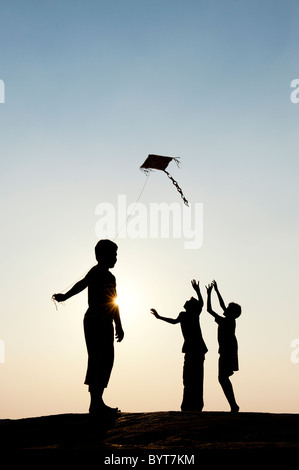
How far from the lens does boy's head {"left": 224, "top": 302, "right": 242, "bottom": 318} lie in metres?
11.0

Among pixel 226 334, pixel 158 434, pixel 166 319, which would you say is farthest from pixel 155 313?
pixel 158 434

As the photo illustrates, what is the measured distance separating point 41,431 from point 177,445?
2.03 metres

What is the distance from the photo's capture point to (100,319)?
802cm

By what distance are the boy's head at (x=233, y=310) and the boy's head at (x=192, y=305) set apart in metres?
0.73

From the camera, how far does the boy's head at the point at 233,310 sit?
1104 cm

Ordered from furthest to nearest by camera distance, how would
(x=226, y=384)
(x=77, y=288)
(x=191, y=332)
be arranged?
(x=191, y=332) → (x=226, y=384) → (x=77, y=288)

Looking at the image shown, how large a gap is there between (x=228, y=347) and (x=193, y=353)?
94 cm

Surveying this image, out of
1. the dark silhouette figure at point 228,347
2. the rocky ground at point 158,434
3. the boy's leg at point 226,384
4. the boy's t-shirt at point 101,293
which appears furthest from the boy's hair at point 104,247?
the boy's leg at point 226,384

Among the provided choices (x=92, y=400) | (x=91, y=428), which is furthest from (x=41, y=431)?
(x=92, y=400)

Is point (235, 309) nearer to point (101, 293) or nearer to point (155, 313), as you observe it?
point (155, 313)

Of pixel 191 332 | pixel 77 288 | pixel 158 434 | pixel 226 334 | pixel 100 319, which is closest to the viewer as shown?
pixel 158 434

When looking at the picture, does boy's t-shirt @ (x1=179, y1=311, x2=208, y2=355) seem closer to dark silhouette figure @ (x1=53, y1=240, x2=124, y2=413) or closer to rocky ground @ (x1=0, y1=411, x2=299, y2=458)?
dark silhouette figure @ (x1=53, y1=240, x2=124, y2=413)

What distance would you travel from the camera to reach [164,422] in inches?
268
